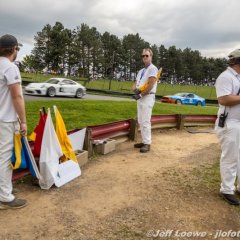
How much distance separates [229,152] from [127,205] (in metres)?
1.54

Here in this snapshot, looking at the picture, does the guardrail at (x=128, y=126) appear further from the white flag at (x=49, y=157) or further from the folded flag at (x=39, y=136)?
the white flag at (x=49, y=157)

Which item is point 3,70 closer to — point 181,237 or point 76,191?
point 76,191

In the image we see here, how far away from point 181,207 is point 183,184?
893mm

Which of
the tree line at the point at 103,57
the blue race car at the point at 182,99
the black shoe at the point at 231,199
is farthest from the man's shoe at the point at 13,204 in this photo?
the tree line at the point at 103,57

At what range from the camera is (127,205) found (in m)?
4.36

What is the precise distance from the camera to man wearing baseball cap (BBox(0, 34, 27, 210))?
3913 millimetres

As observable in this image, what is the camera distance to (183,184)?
5234 millimetres

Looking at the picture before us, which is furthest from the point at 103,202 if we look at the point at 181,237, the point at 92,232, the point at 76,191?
the point at 181,237

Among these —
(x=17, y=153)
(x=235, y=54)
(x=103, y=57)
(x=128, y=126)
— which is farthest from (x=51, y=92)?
(x=103, y=57)

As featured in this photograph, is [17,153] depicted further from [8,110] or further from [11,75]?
[11,75]

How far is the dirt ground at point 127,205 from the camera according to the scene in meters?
3.66

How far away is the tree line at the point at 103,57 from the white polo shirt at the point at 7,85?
62.8m

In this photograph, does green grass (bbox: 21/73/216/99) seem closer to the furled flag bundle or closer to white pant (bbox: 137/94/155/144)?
white pant (bbox: 137/94/155/144)

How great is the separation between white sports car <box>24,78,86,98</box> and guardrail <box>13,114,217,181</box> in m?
13.2
